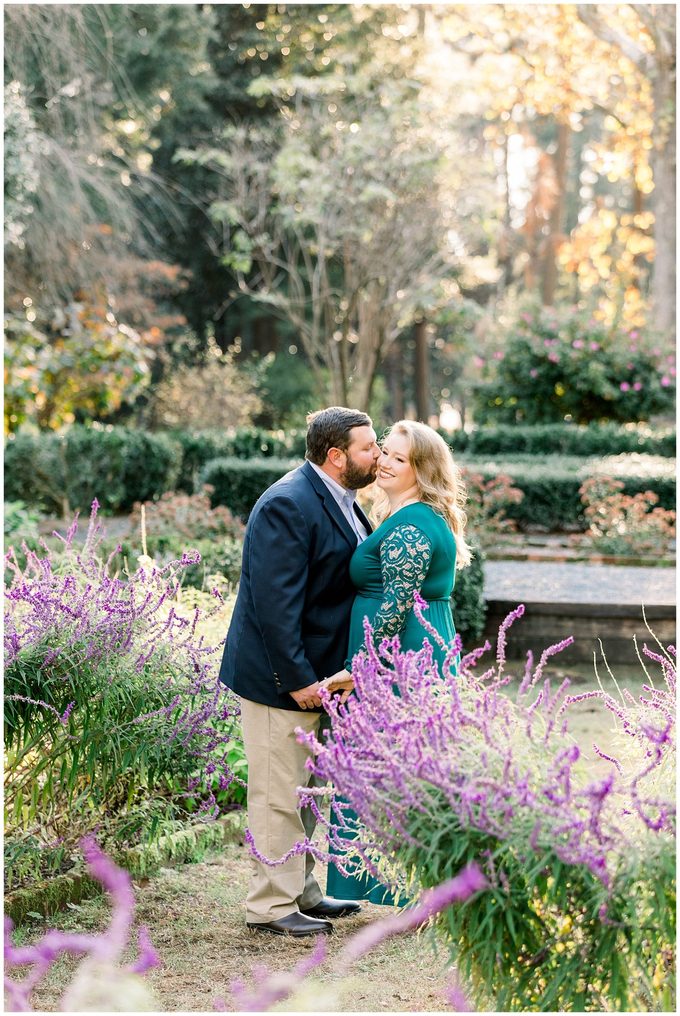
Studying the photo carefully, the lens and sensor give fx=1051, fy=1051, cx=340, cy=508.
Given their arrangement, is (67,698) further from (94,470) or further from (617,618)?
(94,470)

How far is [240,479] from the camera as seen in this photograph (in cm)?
1025

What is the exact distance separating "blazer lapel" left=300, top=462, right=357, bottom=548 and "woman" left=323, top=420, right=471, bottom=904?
10 centimetres

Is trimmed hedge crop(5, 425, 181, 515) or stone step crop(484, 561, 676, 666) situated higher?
trimmed hedge crop(5, 425, 181, 515)

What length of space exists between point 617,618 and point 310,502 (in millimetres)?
3887

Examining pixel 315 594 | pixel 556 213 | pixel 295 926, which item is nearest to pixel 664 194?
pixel 556 213

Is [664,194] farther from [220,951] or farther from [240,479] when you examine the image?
[220,951]

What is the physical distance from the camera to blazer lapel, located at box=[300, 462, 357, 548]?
3316 millimetres

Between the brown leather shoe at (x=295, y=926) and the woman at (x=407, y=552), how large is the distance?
18 cm

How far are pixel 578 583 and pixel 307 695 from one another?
190 inches

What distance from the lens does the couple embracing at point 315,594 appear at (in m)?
3.15

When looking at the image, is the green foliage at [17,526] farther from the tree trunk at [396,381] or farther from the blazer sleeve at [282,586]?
the tree trunk at [396,381]

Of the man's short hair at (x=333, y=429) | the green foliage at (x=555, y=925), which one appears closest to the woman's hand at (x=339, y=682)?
the man's short hair at (x=333, y=429)

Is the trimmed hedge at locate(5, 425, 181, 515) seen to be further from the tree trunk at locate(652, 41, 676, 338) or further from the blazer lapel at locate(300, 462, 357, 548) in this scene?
the blazer lapel at locate(300, 462, 357, 548)

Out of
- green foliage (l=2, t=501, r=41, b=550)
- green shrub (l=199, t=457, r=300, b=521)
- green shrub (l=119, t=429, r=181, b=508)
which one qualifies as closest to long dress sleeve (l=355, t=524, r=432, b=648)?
green foliage (l=2, t=501, r=41, b=550)
